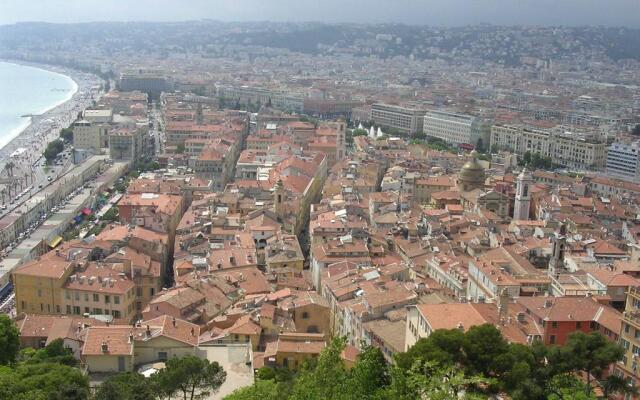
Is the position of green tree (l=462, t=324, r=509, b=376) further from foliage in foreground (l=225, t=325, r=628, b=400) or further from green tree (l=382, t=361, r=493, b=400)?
green tree (l=382, t=361, r=493, b=400)

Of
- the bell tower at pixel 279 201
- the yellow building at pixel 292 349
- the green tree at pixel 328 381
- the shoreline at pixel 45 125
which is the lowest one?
the shoreline at pixel 45 125

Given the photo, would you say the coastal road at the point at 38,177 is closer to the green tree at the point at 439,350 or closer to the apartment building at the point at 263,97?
the green tree at the point at 439,350

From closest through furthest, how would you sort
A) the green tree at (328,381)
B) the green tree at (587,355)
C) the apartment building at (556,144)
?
1. the green tree at (328,381)
2. the green tree at (587,355)
3. the apartment building at (556,144)

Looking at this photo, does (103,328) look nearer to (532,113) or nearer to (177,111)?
(177,111)

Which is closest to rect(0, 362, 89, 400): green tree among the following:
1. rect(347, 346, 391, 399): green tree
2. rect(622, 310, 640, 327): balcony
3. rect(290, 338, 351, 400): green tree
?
rect(290, 338, 351, 400): green tree

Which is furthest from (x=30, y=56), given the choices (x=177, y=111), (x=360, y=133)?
(x=360, y=133)

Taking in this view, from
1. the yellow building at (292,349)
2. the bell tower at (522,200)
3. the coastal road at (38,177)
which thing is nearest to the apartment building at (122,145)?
the coastal road at (38,177)
